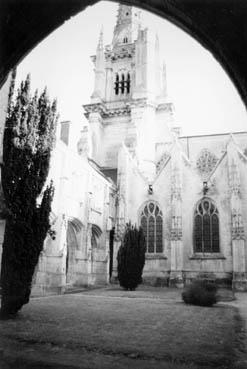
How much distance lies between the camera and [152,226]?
25.5 metres

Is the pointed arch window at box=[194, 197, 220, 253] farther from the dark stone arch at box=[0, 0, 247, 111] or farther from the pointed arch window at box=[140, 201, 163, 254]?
the dark stone arch at box=[0, 0, 247, 111]

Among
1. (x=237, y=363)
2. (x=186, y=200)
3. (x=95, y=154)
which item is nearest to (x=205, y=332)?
(x=237, y=363)

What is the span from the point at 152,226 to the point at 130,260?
579 cm

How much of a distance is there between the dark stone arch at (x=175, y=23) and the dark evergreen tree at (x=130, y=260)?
18478mm

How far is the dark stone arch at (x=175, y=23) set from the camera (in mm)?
2227

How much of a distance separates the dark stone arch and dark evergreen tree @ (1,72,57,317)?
7.09 metres

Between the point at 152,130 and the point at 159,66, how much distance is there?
9.72 meters

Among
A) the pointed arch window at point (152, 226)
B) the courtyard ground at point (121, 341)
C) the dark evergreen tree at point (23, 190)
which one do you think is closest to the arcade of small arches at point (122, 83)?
the pointed arch window at point (152, 226)

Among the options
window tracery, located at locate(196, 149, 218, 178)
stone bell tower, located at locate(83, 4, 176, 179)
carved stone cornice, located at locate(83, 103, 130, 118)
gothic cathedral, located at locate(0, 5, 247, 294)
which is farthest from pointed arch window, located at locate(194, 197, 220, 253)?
carved stone cornice, located at locate(83, 103, 130, 118)

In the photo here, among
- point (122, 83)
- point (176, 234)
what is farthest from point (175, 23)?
point (122, 83)

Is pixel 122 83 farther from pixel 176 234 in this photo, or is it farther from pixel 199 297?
pixel 199 297

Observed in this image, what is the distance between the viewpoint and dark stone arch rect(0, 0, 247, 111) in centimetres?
223

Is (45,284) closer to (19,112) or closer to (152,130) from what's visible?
(19,112)

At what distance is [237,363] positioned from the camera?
494cm
